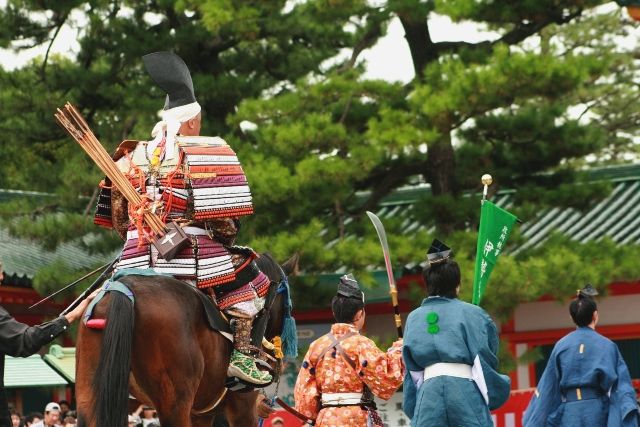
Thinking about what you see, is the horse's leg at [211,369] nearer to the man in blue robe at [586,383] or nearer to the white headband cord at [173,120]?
the white headband cord at [173,120]

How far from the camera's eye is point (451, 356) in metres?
6.62

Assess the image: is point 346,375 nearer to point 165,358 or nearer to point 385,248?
point 385,248

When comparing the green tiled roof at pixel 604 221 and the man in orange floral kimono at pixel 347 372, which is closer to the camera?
the man in orange floral kimono at pixel 347 372

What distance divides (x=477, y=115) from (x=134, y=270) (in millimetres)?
8098

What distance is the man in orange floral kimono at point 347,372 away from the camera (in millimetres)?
7809

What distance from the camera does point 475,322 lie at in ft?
21.9

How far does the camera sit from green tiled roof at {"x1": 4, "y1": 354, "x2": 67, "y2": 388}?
46.4 ft

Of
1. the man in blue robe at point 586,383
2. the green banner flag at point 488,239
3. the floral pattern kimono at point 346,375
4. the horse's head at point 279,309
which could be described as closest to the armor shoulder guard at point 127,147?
the horse's head at point 279,309

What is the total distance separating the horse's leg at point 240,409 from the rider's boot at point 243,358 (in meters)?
0.29

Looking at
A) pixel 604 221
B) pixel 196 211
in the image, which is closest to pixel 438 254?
pixel 196 211

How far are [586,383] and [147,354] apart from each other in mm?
3603

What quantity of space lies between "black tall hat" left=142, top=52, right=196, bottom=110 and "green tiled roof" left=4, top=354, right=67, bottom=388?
6961mm

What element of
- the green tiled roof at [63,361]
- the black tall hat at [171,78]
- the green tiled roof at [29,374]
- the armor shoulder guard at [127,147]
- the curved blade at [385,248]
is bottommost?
the green tiled roof at [29,374]

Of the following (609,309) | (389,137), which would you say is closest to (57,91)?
(389,137)
